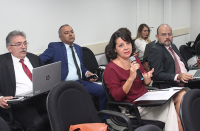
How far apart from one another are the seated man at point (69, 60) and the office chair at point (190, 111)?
155 centimetres

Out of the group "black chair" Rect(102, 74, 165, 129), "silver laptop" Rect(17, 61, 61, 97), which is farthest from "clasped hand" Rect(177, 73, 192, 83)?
"silver laptop" Rect(17, 61, 61, 97)

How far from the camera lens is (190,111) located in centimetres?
139

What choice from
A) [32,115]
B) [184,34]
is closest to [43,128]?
[32,115]

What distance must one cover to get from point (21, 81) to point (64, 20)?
150cm

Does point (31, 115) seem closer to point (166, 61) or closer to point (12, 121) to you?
point (12, 121)

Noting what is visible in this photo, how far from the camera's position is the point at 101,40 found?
4328 mm

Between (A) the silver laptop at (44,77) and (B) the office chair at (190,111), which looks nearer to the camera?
(B) the office chair at (190,111)

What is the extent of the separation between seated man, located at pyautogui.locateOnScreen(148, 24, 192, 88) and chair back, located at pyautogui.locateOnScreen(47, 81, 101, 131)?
3.68 ft

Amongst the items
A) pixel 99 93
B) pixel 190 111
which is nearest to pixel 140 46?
pixel 99 93

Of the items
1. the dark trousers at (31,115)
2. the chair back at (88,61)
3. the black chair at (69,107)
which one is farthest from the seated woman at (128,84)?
the chair back at (88,61)

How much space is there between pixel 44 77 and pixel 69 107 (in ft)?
1.60

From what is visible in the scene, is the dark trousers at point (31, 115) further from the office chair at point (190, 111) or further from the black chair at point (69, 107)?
the office chair at point (190, 111)

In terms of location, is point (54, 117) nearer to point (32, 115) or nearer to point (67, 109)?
point (67, 109)

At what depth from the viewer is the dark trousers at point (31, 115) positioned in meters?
2.05
